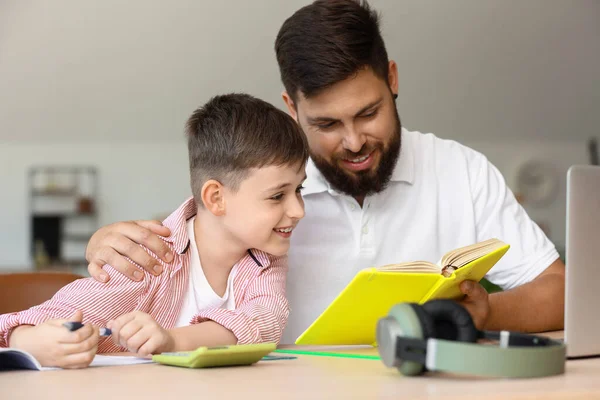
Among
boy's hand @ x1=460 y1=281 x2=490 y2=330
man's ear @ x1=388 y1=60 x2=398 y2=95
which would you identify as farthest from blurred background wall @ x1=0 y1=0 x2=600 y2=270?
boy's hand @ x1=460 y1=281 x2=490 y2=330

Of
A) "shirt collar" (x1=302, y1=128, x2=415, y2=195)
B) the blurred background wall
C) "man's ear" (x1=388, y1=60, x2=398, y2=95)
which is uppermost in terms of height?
the blurred background wall

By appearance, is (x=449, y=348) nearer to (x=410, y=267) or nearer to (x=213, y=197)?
(x=410, y=267)

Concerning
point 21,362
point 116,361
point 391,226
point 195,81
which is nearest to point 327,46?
point 391,226

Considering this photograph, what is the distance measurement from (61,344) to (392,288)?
0.54m

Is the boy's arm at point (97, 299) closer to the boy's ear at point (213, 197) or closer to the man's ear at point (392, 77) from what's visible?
the boy's ear at point (213, 197)

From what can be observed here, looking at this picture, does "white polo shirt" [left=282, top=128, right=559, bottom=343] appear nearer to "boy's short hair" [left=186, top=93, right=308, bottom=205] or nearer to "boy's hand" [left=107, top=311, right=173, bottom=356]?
"boy's short hair" [left=186, top=93, right=308, bottom=205]

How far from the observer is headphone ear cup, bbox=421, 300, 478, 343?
3.31 feet

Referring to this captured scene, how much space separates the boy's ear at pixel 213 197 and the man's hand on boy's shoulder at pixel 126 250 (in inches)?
5.1

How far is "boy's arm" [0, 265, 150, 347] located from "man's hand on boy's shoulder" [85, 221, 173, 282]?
2 cm

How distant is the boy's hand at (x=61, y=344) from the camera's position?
1.21 meters

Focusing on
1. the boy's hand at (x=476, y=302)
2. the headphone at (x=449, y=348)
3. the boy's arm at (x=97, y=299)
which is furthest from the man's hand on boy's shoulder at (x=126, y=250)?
the headphone at (x=449, y=348)

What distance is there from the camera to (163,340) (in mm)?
1343

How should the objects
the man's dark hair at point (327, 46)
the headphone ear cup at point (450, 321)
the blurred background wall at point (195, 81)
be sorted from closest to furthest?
the headphone ear cup at point (450, 321) < the man's dark hair at point (327, 46) < the blurred background wall at point (195, 81)

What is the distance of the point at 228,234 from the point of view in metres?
1.78
